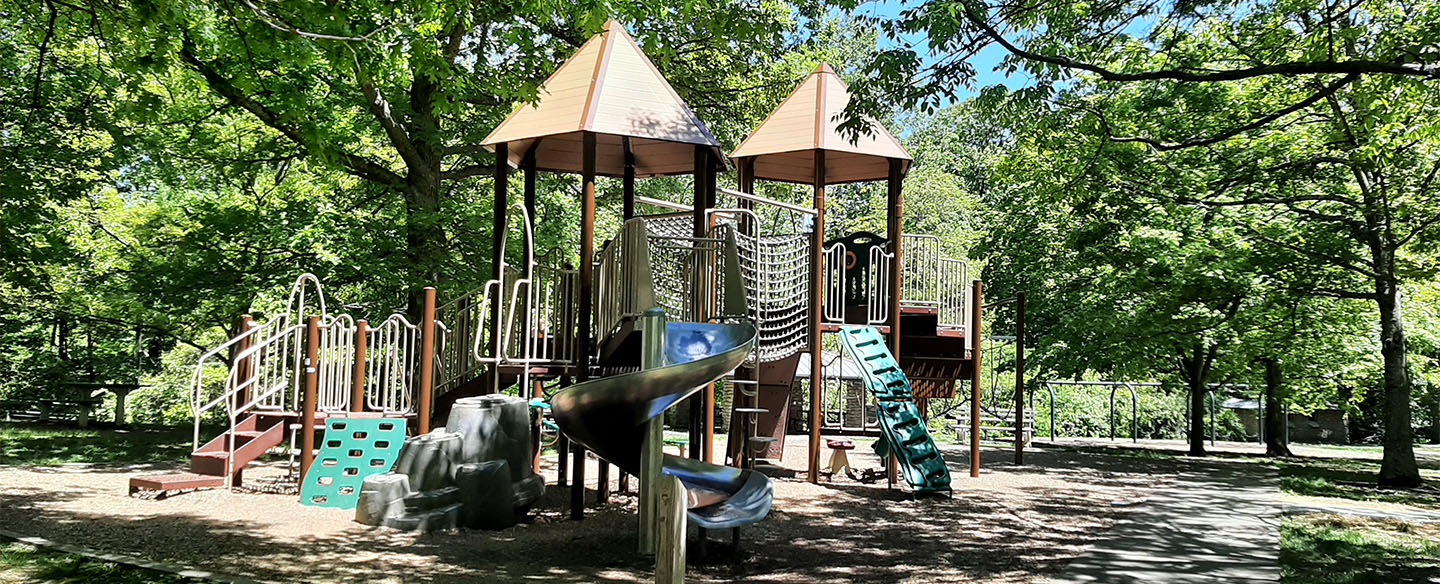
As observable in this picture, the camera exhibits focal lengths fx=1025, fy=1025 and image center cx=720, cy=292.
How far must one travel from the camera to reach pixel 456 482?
10.3m

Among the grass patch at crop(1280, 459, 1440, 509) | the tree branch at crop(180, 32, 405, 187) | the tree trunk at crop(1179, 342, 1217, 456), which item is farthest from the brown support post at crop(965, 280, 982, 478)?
the tree trunk at crop(1179, 342, 1217, 456)

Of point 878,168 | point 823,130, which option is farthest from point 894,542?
point 878,168

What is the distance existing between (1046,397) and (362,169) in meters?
26.7

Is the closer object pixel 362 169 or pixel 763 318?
pixel 763 318

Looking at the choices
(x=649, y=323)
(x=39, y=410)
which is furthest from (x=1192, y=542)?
(x=39, y=410)

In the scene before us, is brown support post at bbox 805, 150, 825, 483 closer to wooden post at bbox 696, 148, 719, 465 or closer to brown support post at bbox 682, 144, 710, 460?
brown support post at bbox 682, 144, 710, 460

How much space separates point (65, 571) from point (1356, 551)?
10725mm

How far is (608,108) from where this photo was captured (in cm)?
1223

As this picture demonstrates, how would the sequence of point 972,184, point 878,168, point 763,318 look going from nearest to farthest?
1. point 763,318
2. point 878,168
3. point 972,184

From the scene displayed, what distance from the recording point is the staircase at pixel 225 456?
11484mm

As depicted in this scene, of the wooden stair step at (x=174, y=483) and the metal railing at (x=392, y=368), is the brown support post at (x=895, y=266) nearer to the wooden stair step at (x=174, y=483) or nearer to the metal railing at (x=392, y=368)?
the metal railing at (x=392, y=368)

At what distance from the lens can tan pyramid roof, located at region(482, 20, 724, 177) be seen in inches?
478

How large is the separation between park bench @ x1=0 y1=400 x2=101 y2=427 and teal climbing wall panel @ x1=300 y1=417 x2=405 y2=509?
63.7 feet

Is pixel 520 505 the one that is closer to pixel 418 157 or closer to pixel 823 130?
pixel 823 130
